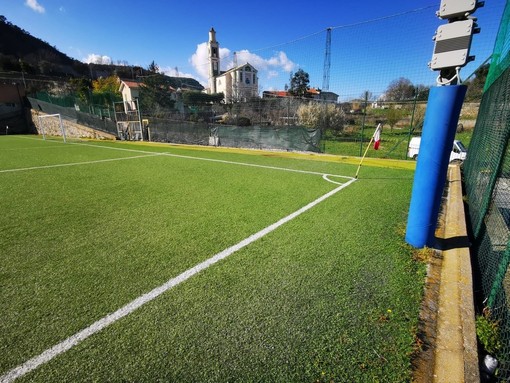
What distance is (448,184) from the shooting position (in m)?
6.10

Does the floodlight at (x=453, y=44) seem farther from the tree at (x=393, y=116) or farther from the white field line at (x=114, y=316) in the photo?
the tree at (x=393, y=116)

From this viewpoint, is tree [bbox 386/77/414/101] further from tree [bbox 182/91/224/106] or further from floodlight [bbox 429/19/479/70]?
tree [bbox 182/91/224/106]

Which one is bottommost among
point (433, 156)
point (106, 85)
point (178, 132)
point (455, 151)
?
point (455, 151)

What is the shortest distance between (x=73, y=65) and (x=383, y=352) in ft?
325

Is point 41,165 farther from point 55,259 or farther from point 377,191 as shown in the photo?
point 377,191

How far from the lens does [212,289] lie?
2.42m

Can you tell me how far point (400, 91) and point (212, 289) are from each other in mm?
13230

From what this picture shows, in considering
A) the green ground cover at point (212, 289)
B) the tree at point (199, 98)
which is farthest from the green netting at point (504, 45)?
the tree at point (199, 98)

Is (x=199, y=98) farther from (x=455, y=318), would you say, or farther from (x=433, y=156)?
(x=455, y=318)

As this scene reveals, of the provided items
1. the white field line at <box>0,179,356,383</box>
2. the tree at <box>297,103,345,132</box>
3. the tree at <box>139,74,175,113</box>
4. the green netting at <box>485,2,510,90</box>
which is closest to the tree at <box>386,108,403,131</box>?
the tree at <box>297,103,345,132</box>

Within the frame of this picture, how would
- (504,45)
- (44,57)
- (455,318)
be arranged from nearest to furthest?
(455,318) → (504,45) → (44,57)

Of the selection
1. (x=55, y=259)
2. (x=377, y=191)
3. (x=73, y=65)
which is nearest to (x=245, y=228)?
(x=55, y=259)

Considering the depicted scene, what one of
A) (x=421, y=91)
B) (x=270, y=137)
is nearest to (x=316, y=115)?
(x=270, y=137)

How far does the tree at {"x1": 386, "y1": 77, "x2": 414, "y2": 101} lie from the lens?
36.8ft
